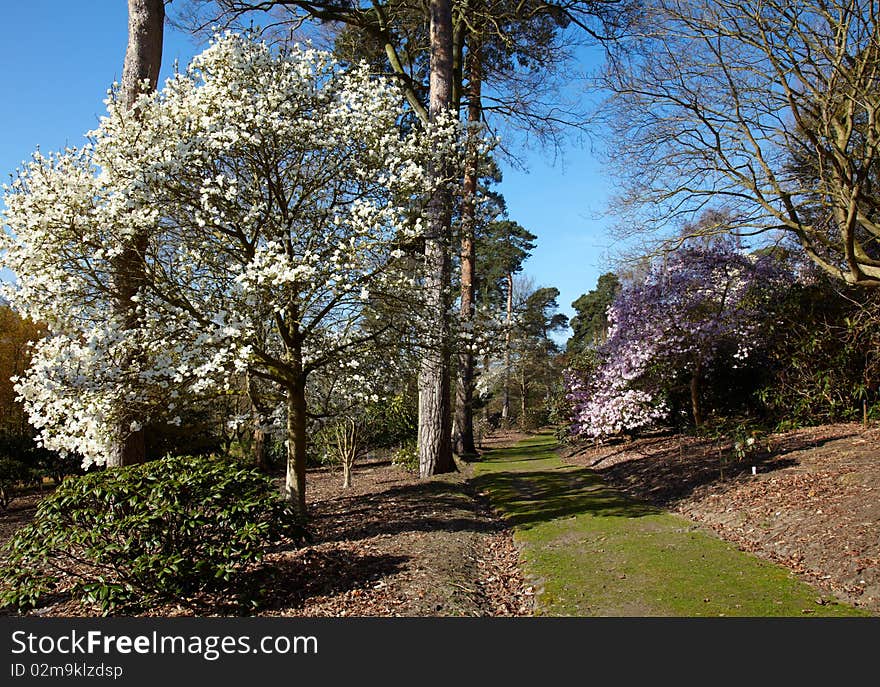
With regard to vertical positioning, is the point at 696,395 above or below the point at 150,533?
above

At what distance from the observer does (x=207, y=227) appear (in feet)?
20.0

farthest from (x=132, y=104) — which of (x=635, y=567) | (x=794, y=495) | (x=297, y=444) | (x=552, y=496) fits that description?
(x=794, y=495)

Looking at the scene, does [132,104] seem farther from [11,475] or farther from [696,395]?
[696,395]

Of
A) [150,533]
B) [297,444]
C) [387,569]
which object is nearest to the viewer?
[150,533]

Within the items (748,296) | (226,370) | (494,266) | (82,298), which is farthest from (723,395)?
(494,266)

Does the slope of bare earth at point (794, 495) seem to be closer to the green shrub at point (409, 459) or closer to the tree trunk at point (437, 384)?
the tree trunk at point (437, 384)

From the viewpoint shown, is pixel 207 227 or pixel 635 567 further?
pixel 207 227

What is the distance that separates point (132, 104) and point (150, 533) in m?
4.92

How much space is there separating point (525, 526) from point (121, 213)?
19.5ft

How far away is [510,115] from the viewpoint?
1544cm

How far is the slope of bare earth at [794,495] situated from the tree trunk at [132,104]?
6661 mm

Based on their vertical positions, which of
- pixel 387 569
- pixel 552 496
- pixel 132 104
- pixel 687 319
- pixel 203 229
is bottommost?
pixel 552 496

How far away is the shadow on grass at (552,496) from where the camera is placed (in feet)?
27.8

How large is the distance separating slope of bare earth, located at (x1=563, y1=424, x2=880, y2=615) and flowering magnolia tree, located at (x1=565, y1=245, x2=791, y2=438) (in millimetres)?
1768
